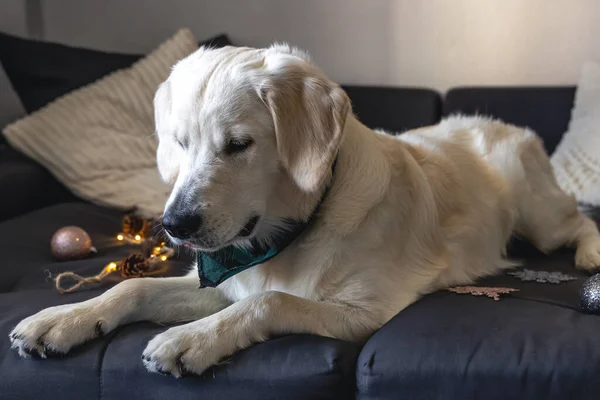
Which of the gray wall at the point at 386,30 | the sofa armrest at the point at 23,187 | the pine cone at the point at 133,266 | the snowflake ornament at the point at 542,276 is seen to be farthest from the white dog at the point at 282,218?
the gray wall at the point at 386,30

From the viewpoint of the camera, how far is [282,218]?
1650 millimetres

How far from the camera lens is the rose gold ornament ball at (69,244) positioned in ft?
7.25

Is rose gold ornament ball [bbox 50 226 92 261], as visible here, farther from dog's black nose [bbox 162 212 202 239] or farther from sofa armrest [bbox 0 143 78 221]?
dog's black nose [bbox 162 212 202 239]

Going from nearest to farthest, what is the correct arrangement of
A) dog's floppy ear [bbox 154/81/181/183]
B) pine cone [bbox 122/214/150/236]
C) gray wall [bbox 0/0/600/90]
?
dog's floppy ear [bbox 154/81/181/183], pine cone [bbox 122/214/150/236], gray wall [bbox 0/0/600/90]

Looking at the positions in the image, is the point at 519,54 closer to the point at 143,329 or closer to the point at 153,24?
the point at 153,24

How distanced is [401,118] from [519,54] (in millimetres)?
699

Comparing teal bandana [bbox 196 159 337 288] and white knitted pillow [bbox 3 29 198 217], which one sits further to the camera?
white knitted pillow [bbox 3 29 198 217]

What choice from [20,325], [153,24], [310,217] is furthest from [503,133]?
[153,24]

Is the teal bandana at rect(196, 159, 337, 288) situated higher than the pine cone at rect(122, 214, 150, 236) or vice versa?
the teal bandana at rect(196, 159, 337, 288)

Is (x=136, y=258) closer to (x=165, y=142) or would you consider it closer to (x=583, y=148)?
(x=165, y=142)

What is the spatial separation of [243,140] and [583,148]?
→ 72.9 inches

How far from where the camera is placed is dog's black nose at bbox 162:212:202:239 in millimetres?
1433

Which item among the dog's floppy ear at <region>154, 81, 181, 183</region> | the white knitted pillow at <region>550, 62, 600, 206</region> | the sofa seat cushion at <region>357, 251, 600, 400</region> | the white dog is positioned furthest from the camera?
the white knitted pillow at <region>550, 62, 600, 206</region>

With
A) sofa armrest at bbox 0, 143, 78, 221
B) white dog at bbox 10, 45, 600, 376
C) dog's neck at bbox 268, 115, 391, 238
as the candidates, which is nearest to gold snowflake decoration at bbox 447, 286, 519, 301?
white dog at bbox 10, 45, 600, 376
